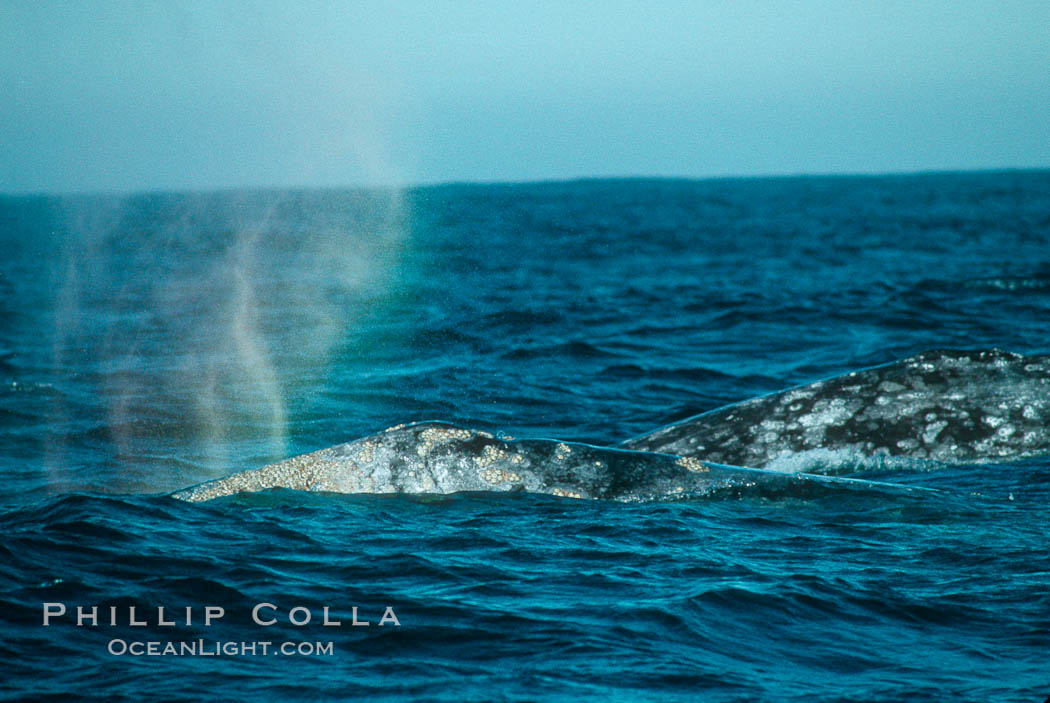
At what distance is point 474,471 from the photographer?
7.46 m

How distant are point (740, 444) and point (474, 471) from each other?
247 centimetres

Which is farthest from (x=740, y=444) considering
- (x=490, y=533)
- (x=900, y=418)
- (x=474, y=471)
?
(x=490, y=533)

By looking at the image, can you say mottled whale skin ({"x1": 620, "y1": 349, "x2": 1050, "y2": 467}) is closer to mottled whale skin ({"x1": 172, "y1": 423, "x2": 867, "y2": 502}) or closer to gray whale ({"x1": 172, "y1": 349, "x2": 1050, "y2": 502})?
gray whale ({"x1": 172, "y1": 349, "x2": 1050, "y2": 502})

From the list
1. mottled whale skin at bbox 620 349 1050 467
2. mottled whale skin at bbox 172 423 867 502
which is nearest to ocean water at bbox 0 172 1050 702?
mottled whale skin at bbox 172 423 867 502

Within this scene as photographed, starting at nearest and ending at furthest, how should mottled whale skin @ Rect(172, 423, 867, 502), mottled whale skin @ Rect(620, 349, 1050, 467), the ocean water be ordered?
the ocean water, mottled whale skin @ Rect(172, 423, 867, 502), mottled whale skin @ Rect(620, 349, 1050, 467)

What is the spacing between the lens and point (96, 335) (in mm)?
17656

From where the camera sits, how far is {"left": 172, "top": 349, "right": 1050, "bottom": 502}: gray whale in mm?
7449

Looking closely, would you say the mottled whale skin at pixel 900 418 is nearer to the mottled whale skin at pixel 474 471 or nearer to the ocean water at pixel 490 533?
the ocean water at pixel 490 533

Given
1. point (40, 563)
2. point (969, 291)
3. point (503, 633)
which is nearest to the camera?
point (503, 633)

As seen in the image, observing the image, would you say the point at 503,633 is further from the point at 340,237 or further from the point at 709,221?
the point at 709,221

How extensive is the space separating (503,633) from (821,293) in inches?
704

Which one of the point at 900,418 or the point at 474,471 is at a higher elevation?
the point at 900,418

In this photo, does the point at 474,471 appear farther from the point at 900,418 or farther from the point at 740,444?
the point at 900,418

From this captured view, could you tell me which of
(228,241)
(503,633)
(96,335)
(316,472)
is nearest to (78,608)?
(503,633)
